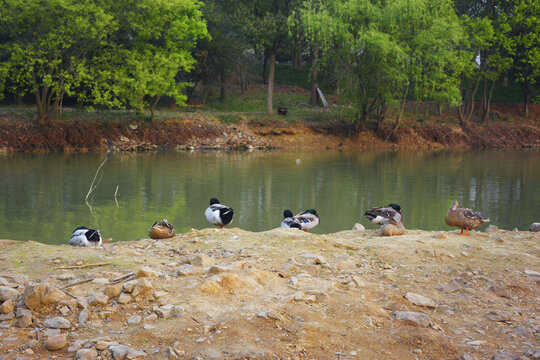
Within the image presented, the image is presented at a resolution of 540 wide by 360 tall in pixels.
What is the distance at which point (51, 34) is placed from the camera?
2967 centimetres

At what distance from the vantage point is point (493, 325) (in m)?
5.88

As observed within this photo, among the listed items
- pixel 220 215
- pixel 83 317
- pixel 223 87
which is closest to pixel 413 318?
pixel 83 317

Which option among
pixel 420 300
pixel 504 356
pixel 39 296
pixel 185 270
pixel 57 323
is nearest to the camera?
pixel 504 356

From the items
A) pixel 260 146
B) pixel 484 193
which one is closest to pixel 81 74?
pixel 260 146

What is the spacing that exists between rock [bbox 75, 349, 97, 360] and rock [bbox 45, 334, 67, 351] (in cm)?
23

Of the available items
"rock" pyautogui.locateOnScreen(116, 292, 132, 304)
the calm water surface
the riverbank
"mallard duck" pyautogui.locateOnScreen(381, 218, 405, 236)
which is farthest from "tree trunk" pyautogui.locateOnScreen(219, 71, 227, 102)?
"rock" pyautogui.locateOnScreen(116, 292, 132, 304)

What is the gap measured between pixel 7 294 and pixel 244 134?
33.1 meters

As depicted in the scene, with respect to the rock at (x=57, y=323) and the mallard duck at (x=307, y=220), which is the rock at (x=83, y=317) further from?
the mallard duck at (x=307, y=220)

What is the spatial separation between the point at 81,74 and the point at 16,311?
2771 cm

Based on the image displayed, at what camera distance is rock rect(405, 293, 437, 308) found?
625 centimetres

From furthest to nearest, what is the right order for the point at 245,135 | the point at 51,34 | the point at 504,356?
1. the point at 245,135
2. the point at 51,34
3. the point at 504,356

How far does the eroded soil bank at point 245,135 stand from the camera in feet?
107

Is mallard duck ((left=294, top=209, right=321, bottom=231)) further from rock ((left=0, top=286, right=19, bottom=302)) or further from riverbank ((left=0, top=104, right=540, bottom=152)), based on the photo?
riverbank ((left=0, top=104, right=540, bottom=152))

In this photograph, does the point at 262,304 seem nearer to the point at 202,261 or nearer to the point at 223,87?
the point at 202,261
